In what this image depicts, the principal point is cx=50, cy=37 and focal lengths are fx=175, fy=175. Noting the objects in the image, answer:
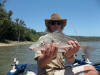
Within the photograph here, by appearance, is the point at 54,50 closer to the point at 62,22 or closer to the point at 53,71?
the point at 53,71

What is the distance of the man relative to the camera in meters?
2.72

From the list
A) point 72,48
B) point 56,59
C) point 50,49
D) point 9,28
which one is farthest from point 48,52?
point 9,28

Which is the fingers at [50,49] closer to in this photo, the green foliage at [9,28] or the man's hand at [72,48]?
the man's hand at [72,48]

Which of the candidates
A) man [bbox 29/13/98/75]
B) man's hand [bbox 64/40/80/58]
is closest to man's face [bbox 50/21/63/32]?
man [bbox 29/13/98/75]

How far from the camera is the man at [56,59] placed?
2.72 meters

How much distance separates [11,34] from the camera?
5012cm

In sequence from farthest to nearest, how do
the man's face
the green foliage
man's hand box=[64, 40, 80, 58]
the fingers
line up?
1. the green foliage
2. the man's face
3. man's hand box=[64, 40, 80, 58]
4. the fingers

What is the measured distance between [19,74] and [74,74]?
2.82m

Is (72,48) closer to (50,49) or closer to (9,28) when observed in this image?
(50,49)

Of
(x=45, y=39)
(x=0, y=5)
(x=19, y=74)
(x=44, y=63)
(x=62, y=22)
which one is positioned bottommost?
(x=19, y=74)

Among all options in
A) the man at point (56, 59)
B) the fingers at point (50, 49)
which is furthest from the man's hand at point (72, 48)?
Result: the fingers at point (50, 49)

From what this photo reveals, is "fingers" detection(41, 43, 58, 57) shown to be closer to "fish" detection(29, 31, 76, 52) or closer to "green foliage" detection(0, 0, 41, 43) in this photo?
"fish" detection(29, 31, 76, 52)

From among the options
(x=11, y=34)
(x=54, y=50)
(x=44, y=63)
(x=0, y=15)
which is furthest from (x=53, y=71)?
(x=11, y=34)

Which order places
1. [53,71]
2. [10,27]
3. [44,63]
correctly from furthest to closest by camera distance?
[10,27]
[53,71]
[44,63]
